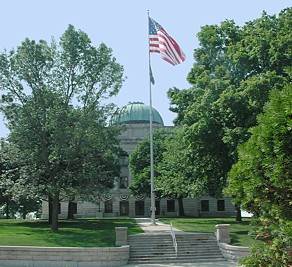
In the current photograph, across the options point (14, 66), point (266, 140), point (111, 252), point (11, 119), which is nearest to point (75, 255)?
point (111, 252)

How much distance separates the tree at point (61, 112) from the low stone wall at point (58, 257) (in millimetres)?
7808

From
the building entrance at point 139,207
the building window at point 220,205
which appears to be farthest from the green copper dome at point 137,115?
the building window at point 220,205

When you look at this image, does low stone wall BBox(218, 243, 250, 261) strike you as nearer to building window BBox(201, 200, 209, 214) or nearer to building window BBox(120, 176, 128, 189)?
building window BBox(201, 200, 209, 214)

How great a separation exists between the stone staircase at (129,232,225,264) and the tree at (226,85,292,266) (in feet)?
55.9

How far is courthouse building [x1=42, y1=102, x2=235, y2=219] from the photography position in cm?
7612

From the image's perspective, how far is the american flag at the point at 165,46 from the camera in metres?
31.2

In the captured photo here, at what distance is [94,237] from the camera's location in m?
27.5

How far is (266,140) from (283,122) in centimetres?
41

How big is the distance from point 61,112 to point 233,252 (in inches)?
571

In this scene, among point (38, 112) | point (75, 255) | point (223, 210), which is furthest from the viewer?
point (223, 210)

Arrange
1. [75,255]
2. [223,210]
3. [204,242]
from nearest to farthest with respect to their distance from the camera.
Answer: [75,255]
[204,242]
[223,210]

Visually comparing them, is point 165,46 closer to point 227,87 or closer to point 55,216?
point 227,87

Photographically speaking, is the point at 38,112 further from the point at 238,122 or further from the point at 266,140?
the point at 266,140

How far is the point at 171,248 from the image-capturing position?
25.1 metres
